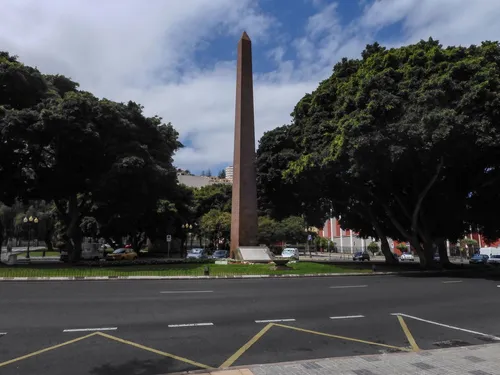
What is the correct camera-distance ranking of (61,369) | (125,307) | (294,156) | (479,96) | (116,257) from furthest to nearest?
(116,257)
(294,156)
(479,96)
(125,307)
(61,369)

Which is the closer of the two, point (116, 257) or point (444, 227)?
point (444, 227)

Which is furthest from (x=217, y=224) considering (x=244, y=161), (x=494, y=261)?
(x=494, y=261)

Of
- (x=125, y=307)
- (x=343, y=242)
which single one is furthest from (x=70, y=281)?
(x=343, y=242)

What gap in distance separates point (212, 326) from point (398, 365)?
4146mm

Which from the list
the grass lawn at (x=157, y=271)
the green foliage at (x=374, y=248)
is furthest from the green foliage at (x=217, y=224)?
the grass lawn at (x=157, y=271)

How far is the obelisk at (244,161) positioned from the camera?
3066cm

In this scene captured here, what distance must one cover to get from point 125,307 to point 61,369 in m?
5.41

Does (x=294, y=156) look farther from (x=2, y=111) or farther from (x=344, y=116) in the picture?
(x=2, y=111)

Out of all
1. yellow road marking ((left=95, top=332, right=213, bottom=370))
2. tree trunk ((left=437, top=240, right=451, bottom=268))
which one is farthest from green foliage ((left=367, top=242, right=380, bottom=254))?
yellow road marking ((left=95, top=332, right=213, bottom=370))

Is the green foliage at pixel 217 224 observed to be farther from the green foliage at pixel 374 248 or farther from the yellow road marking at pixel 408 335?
the yellow road marking at pixel 408 335

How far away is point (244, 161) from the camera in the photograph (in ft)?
102

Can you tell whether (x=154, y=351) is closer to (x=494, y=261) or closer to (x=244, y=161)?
(x=244, y=161)

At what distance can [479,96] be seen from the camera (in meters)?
21.0

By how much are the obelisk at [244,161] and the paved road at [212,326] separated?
602 inches
